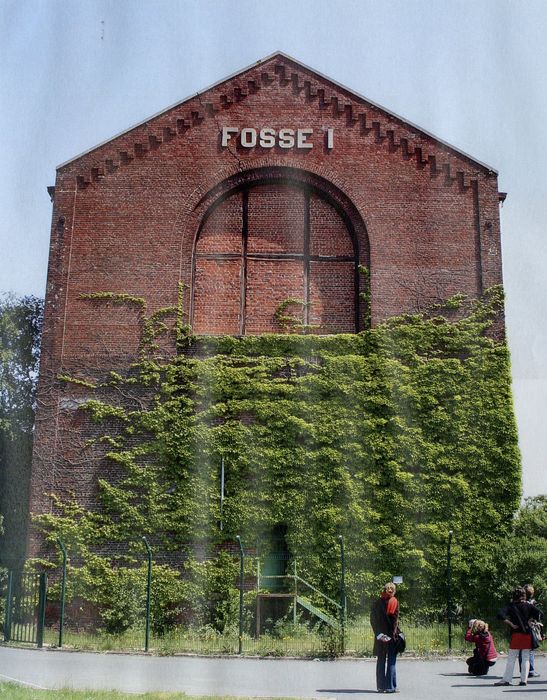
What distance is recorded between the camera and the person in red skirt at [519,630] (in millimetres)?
13289

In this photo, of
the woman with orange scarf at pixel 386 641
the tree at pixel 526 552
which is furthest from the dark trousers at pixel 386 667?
the tree at pixel 526 552

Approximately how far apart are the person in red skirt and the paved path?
0.27 metres

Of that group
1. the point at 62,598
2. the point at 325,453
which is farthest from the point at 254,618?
the point at 62,598

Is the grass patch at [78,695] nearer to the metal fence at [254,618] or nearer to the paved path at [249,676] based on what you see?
the paved path at [249,676]

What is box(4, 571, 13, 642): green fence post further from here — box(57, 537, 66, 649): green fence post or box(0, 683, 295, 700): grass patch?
box(0, 683, 295, 700): grass patch

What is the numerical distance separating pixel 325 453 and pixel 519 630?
8.16m

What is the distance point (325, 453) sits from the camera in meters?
21.1

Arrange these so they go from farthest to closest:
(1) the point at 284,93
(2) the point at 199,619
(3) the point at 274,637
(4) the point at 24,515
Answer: (4) the point at 24,515
(1) the point at 284,93
(2) the point at 199,619
(3) the point at 274,637

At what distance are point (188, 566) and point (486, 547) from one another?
6.55 meters

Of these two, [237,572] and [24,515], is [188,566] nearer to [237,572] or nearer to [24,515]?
[237,572]

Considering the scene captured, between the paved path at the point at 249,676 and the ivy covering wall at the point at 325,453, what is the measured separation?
424 cm

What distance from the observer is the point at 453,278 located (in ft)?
73.4

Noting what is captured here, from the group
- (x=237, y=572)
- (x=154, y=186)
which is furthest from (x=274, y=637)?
(x=154, y=186)

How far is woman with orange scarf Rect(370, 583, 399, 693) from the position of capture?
1214cm
